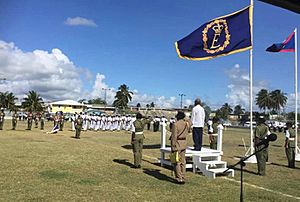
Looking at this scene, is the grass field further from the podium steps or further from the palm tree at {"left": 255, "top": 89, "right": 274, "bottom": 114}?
the palm tree at {"left": 255, "top": 89, "right": 274, "bottom": 114}

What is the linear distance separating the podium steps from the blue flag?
422cm

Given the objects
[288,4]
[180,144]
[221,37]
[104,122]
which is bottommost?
[180,144]

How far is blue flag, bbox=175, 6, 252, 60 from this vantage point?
1325 cm

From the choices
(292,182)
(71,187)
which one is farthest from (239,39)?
(71,187)

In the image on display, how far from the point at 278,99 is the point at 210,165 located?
119 metres

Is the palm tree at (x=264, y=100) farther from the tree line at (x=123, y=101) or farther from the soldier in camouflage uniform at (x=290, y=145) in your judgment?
the soldier in camouflage uniform at (x=290, y=145)

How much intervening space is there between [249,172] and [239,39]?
525 cm

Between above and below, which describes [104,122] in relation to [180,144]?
above

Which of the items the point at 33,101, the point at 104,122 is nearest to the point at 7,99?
the point at 33,101

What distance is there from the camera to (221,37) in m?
13.5

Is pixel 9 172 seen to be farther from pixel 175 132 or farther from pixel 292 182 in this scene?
pixel 292 182

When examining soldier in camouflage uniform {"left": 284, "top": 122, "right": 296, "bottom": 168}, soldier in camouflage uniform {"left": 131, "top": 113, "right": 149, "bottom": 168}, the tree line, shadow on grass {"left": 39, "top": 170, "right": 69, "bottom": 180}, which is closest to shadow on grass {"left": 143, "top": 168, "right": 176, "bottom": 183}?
soldier in camouflage uniform {"left": 131, "top": 113, "right": 149, "bottom": 168}

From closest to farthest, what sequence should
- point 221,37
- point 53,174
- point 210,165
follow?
point 53,174 → point 210,165 → point 221,37

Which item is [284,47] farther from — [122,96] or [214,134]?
[122,96]
